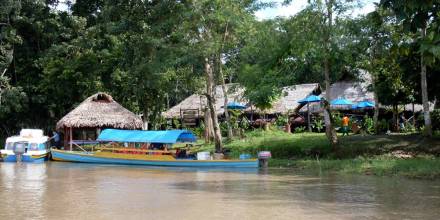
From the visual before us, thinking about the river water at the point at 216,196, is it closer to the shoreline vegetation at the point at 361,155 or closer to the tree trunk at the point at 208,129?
the shoreline vegetation at the point at 361,155

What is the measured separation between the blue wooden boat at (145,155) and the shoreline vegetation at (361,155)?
6.75 feet

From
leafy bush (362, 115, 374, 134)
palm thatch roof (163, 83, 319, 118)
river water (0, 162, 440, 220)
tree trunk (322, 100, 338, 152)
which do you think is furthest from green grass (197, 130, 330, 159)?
palm thatch roof (163, 83, 319, 118)

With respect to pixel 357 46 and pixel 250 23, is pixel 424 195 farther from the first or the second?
pixel 250 23

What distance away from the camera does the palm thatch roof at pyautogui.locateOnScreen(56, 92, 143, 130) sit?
2695 centimetres

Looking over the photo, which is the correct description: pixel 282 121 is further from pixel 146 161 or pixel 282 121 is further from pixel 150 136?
pixel 146 161

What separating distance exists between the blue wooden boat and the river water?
1.08 m

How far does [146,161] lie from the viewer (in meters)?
22.8

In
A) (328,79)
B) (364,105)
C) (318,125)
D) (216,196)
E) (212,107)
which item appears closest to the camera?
(216,196)

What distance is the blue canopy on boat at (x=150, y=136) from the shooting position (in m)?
22.0

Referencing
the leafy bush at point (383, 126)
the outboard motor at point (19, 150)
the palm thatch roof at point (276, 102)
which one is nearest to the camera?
the outboard motor at point (19, 150)

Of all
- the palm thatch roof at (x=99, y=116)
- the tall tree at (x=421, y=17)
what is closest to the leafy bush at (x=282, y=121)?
the palm thatch roof at (x=99, y=116)

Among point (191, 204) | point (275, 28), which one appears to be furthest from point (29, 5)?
point (191, 204)

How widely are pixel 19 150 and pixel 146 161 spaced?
735 cm

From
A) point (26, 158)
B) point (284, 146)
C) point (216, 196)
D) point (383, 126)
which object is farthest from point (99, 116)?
point (216, 196)
